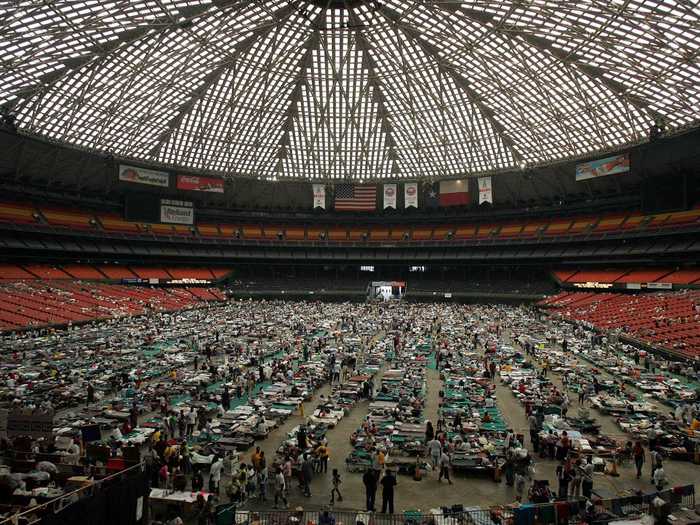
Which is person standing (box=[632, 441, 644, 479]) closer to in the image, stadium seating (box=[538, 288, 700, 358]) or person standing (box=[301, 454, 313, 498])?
person standing (box=[301, 454, 313, 498])

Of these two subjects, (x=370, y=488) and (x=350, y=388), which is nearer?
(x=370, y=488)

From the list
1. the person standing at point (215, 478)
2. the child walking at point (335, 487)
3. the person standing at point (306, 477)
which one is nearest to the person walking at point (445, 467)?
the child walking at point (335, 487)

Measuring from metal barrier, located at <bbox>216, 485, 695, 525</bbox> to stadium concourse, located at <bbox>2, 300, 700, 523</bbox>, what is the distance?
51cm

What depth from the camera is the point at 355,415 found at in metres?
21.8

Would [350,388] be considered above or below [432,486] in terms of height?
above

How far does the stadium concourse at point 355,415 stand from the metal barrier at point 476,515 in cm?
51

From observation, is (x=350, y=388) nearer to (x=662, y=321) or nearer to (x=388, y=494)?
(x=388, y=494)

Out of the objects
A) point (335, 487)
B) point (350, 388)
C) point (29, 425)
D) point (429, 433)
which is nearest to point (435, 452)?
point (429, 433)

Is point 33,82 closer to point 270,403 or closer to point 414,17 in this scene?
point 414,17

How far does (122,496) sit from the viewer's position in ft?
35.2

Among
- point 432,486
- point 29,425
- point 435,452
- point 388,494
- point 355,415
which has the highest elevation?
point 29,425

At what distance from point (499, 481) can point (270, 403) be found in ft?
36.9

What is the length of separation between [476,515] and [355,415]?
10.1 m

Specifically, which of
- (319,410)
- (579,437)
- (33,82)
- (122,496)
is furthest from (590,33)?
(33,82)
